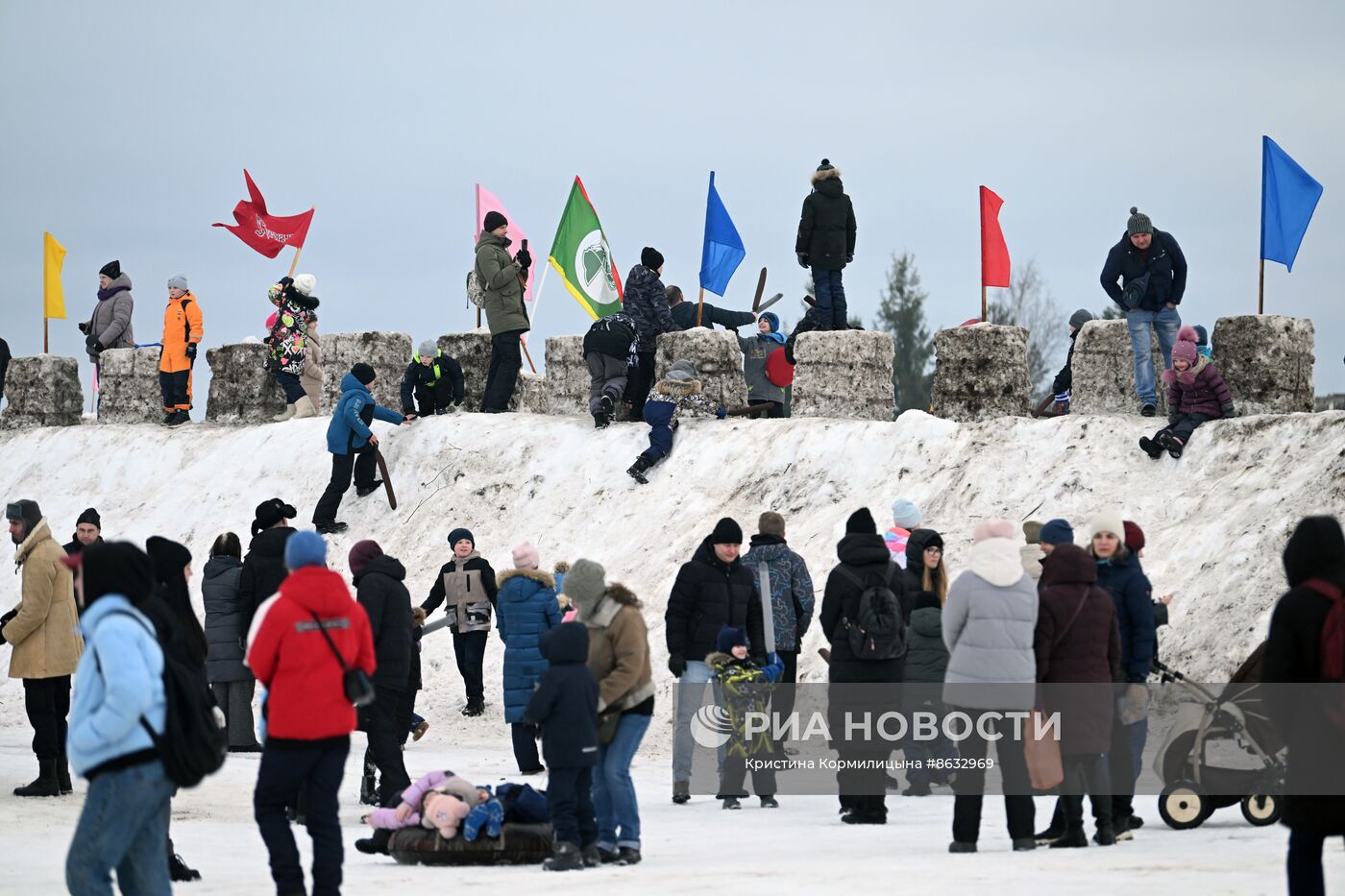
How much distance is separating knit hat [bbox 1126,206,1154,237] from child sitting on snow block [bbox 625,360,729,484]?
4.80 metres

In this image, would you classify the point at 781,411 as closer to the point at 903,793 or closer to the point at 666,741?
the point at 666,741

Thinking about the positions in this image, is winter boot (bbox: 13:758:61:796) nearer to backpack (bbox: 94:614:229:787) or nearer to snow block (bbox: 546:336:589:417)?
backpack (bbox: 94:614:229:787)

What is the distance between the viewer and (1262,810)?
10.7m

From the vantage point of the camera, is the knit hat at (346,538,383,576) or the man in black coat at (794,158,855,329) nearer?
the knit hat at (346,538,383,576)

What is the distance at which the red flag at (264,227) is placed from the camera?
24.6 m

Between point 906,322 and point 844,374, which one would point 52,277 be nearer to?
point 844,374

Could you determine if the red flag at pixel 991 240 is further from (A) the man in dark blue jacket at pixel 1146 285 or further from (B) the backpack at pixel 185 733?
(B) the backpack at pixel 185 733

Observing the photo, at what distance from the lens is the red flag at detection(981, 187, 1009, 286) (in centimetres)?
1966

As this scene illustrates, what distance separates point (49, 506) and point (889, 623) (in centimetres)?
1663

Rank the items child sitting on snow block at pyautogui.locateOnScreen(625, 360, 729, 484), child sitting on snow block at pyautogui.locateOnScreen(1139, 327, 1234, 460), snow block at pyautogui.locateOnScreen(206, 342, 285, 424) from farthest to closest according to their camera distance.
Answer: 1. snow block at pyautogui.locateOnScreen(206, 342, 285, 424)
2. child sitting on snow block at pyautogui.locateOnScreen(625, 360, 729, 484)
3. child sitting on snow block at pyautogui.locateOnScreen(1139, 327, 1234, 460)

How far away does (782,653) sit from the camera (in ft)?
43.3

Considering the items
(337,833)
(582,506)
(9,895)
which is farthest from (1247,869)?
(582,506)

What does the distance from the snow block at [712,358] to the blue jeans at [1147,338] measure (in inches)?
183

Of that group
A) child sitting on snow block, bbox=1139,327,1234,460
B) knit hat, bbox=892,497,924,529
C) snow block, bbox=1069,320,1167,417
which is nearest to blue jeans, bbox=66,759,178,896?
knit hat, bbox=892,497,924,529
